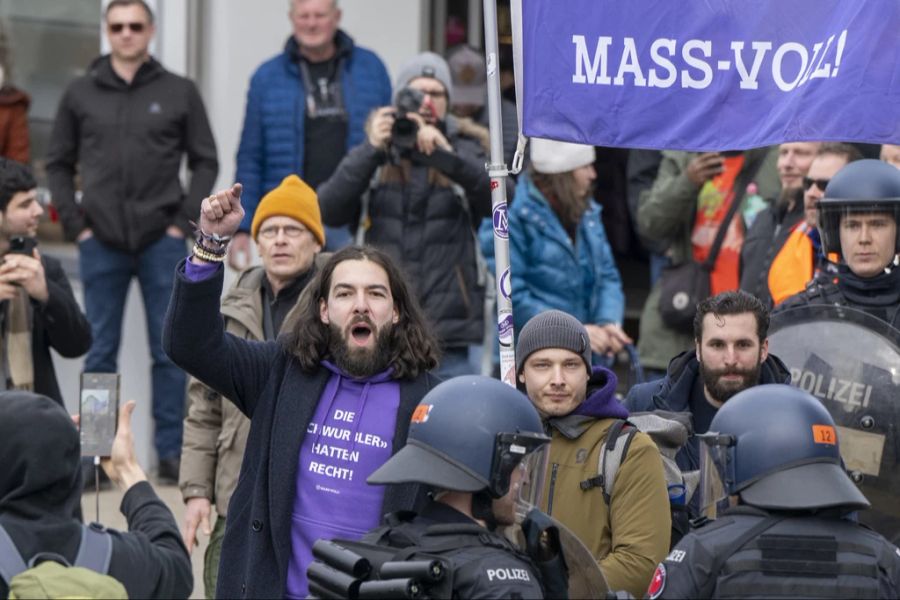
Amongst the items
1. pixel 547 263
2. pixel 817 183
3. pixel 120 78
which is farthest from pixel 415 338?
pixel 120 78

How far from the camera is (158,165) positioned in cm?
1064

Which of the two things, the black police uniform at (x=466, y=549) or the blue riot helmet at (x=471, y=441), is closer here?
the black police uniform at (x=466, y=549)

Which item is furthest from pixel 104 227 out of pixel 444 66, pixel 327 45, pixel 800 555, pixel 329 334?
pixel 800 555

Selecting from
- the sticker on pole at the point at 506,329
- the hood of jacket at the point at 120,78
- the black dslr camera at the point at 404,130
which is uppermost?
the hood of jacket at the point at 120,78

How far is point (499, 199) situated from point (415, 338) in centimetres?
58

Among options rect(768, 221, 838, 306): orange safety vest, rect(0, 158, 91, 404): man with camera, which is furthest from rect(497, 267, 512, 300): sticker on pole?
rect(0, 158, 91, 404): man with camera

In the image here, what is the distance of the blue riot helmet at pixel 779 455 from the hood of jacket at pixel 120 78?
6161 mm

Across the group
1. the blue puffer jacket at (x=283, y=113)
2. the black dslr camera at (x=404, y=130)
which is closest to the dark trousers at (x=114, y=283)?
the blue puffer jacket at (x=283, y=113)

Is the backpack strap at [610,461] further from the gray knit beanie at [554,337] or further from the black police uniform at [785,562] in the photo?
the black police uniform at [785,562]

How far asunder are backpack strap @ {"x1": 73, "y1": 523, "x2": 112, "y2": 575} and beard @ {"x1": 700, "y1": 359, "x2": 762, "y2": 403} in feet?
8.32

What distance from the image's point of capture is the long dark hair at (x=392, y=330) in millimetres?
6035

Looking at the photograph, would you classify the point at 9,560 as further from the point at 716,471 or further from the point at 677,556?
the point at 716,471

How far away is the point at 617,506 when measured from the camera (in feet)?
19.8

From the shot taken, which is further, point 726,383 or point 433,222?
point 433,222
